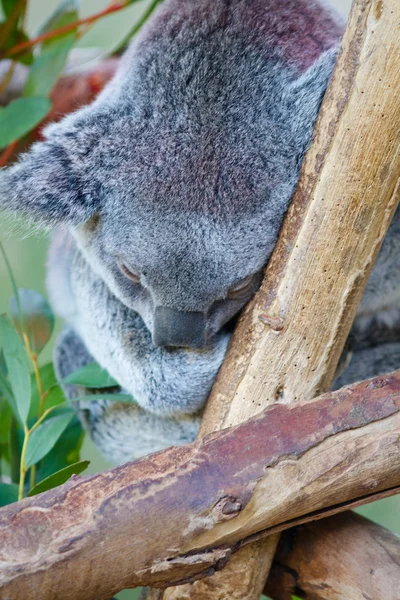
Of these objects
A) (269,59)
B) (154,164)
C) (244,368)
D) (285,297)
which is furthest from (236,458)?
(269,59)

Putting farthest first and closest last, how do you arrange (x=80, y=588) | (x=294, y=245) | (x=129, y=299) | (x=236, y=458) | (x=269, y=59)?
1. (x=129, y=299)
2. (x=269, y=59)
3. (x=294, y=245)
4. (x=236, y=458)
5. (x=80, y=588)

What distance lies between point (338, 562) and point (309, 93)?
4.08 feet

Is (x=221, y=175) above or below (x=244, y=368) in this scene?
above

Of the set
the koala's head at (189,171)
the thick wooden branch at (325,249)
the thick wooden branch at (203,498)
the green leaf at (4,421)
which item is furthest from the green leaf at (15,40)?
the thick wooden branch at (203,498)

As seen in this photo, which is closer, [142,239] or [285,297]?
[285,297]

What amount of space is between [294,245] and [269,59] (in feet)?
2.11

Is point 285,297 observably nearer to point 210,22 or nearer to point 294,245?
point 294,245

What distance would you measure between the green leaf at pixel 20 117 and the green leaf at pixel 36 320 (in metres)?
0.60

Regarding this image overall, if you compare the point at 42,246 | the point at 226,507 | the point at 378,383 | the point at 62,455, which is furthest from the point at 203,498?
the point at 42,246

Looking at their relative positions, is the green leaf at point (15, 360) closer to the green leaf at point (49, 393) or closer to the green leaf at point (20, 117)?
the green leaf at point (49, 393)

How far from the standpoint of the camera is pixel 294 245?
5.59 feet

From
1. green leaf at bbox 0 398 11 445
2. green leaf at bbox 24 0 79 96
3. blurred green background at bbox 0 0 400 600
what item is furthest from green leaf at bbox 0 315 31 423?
blurred green background at bbox 0 0 400 600

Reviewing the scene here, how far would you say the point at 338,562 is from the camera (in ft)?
5.74

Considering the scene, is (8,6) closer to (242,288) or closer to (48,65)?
(48,65)
